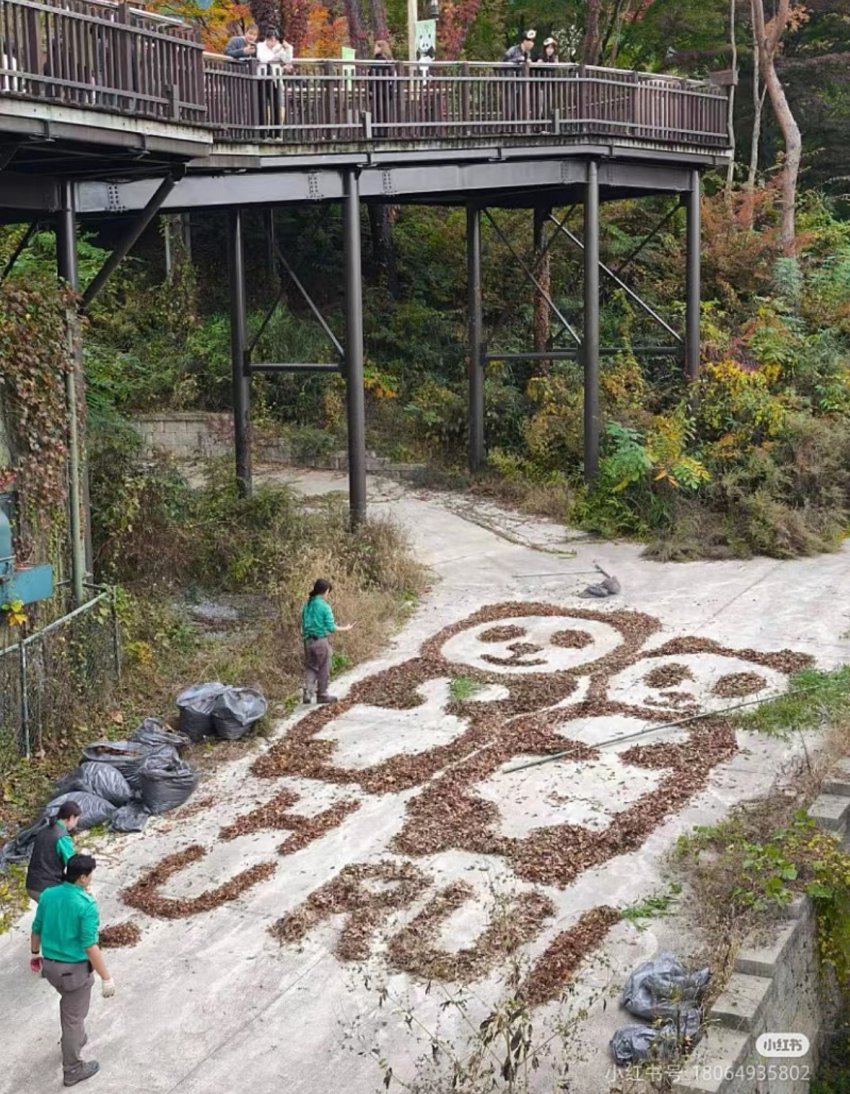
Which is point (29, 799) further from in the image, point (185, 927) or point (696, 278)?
point (696, 278)

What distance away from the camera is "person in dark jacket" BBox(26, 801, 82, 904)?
861 cm

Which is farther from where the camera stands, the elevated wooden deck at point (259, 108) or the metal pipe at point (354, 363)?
the metal pipe at point (354, 363)

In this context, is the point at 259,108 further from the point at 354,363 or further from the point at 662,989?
the point at 662,989

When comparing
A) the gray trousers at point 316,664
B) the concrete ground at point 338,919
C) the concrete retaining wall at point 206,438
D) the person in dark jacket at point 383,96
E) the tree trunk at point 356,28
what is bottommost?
the concrete ground at point 338,919

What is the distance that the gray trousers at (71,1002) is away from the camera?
7547mm

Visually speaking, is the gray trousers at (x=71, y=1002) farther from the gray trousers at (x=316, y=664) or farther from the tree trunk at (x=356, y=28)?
the tree trunk at (x=356, y=28)

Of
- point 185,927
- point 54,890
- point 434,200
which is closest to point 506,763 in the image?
point 185,927

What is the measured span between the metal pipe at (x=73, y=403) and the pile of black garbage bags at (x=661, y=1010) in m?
7.73

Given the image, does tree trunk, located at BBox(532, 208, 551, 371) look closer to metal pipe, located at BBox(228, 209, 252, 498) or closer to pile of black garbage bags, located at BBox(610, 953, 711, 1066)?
metal pipe, located at BBox(228, 209, 252, 498)

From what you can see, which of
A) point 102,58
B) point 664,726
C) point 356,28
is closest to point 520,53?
point 102,58

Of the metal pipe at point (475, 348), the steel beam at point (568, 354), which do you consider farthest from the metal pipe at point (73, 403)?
the metal pipe at point (475, 348)

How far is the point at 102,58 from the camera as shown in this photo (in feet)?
41.2

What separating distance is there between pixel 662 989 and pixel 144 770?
530 centimetres

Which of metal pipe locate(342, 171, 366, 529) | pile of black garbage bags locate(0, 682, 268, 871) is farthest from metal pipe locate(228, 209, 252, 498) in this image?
pile of black garbage bags locate(0, 682, 268, 871)
